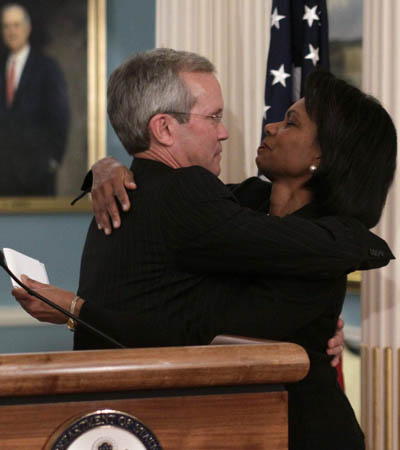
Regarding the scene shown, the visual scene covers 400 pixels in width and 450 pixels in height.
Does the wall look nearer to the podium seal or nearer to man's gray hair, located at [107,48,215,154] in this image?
man's gray hair, located at [107,48,215,154]

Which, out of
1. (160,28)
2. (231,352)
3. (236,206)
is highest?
(160,28)

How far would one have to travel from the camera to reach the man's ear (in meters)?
2.11

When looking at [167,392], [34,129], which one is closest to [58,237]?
[34,129]

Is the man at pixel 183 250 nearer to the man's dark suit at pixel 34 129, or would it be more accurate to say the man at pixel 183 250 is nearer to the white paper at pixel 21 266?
the white paper at pixel 21 266

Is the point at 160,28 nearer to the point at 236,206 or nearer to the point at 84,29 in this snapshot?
the point at 84,29

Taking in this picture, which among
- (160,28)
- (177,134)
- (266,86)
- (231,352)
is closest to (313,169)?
(177,134)

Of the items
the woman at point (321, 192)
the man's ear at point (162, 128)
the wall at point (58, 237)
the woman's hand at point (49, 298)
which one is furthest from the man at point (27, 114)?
the woman's hand at point (49, 298)

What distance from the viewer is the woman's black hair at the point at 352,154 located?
211cm

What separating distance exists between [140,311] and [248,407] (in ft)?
2.05

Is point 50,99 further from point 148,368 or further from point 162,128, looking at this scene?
point 148,368

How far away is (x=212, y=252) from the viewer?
1.79 metres

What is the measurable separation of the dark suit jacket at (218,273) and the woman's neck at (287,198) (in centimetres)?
29

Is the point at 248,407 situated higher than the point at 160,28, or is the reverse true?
the point at 160,28

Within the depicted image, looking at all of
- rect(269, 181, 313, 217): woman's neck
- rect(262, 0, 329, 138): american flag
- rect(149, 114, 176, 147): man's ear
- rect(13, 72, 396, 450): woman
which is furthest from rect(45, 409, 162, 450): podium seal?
rect(262, 0, 329, 138): american flag
